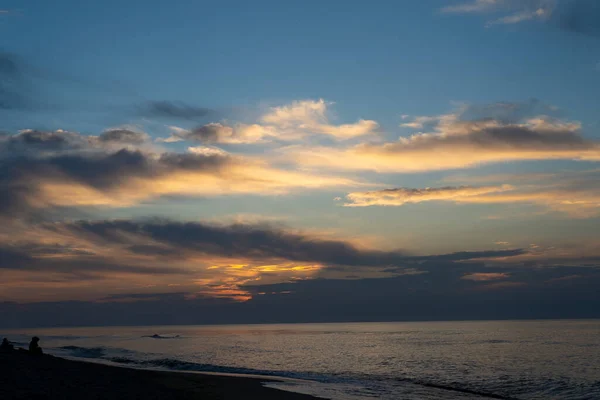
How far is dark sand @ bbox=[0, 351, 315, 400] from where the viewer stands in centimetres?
2452

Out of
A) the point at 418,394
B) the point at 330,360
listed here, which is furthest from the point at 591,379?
the point at 330,360

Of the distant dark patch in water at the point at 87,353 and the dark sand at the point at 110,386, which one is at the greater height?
the dark sand at the point at 110,386

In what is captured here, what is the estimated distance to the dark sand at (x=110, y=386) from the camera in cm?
2452

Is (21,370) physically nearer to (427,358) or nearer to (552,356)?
(427,358)

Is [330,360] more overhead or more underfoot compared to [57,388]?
more underfoot

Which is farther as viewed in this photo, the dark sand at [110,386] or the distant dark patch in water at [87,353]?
the distant dark patch in water at [87,353]

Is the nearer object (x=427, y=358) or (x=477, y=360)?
(x=477, y=360)

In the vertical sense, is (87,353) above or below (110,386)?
below

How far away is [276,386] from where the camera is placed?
3650 cm

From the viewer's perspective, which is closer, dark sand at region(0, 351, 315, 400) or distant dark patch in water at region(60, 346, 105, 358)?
dark sand at region(0, 351, 315, 400)

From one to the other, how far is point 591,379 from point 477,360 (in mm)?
19513

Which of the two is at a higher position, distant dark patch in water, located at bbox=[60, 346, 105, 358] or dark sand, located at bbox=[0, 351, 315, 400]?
dark sand, located at bbox=[0, 351, 315, 400]

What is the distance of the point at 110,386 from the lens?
95.5ft

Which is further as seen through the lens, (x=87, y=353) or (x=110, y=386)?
(x=87, y=353)
